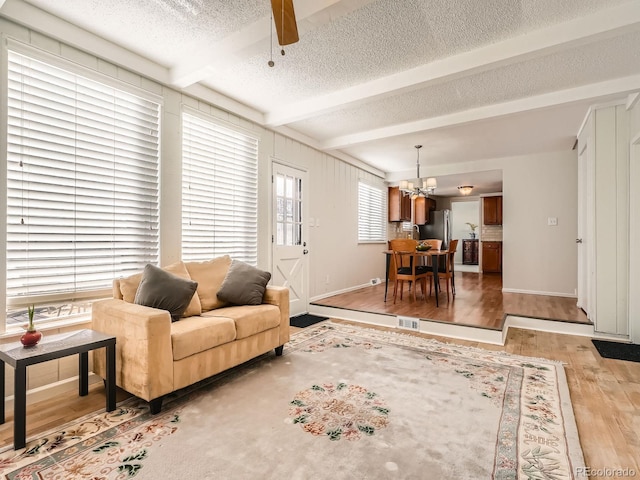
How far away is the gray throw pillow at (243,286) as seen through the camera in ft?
10.2

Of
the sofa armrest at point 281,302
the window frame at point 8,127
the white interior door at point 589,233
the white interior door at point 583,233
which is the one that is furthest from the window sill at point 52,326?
the white interior door at point 583,233

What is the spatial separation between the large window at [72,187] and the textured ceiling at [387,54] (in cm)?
38

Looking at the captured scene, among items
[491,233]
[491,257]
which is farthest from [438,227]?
[491,257]

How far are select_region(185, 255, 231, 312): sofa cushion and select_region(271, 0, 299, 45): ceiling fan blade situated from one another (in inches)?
86.6

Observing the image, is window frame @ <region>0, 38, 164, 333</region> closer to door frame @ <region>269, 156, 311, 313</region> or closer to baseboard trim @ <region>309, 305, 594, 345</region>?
door frame @ <region>269, 156, 311, 313</region>

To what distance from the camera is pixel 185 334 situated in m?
2.27

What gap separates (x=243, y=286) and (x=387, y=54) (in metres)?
2.45

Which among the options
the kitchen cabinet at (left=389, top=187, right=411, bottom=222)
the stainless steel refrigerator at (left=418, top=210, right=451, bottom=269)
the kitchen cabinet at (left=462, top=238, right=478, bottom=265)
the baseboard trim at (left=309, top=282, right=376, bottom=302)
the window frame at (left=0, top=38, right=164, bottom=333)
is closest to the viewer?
the window frame at (left=0, top=38, right=164, bottom=333)

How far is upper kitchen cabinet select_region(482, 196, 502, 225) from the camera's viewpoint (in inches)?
350

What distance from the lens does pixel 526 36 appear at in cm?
257

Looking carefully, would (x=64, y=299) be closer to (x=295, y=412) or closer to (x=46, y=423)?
(x=46, y=423)

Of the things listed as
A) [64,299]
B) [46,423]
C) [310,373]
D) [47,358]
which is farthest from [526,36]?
[46,423]

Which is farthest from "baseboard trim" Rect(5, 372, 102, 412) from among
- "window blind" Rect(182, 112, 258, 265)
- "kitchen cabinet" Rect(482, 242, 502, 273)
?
"kitchen cabinet" Rect(482, 242, 502, 273)

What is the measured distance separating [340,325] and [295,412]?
2.17 meters
